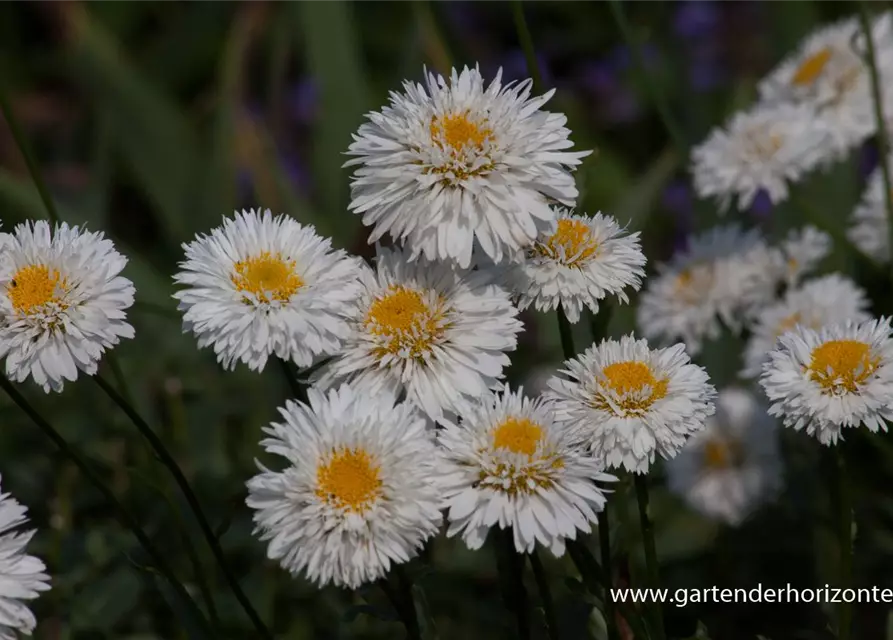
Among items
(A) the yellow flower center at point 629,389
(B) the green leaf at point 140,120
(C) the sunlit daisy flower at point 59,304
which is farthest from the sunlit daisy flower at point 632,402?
(B) the green leaf at point 140,120

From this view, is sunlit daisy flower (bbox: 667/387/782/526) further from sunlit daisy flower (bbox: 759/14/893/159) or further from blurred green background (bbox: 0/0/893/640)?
sunlit daisy flower (bbox: 759/14/893/159)

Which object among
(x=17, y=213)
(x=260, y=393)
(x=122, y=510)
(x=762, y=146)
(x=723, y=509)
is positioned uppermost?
(x=17, y=213)

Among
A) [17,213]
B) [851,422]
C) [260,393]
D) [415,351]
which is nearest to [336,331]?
[415,351]

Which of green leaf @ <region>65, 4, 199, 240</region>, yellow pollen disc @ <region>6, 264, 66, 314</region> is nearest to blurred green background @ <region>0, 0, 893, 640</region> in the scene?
green leaf @ <region>65, 4, 199, 240</region>

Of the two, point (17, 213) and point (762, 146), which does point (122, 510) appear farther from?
point (17, 213)

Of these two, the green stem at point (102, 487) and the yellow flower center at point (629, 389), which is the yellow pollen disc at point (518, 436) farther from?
the green stem at point (102, 487)

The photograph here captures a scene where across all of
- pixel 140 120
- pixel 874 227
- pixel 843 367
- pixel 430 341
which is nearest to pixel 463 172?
pixel 430 341
